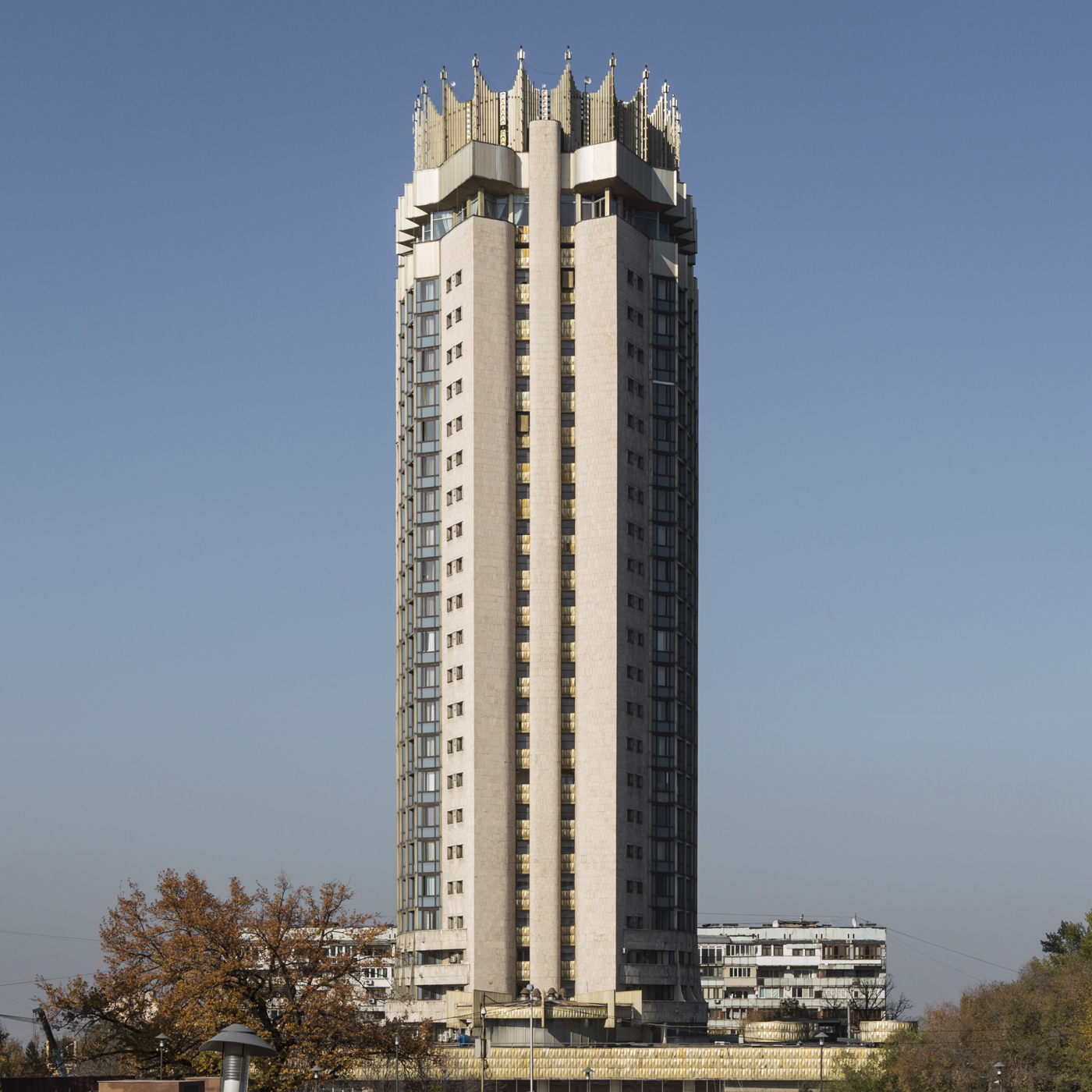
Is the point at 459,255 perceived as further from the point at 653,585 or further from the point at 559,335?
the point at 653,585

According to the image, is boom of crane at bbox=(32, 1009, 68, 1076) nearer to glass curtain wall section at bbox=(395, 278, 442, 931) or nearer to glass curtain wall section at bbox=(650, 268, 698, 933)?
glass curtain wall section at bbox=(395, 278, 442, 931)

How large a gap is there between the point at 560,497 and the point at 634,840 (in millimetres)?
26797

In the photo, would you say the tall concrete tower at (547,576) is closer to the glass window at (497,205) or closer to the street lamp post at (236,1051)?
the glass window at (497,205)

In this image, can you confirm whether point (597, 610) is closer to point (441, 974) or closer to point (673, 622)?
point (673, 622)

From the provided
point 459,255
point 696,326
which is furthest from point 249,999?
point 696,326

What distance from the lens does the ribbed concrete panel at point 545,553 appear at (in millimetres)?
121625

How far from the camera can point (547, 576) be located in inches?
4926

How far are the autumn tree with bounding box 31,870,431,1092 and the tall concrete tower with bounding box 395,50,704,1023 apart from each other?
4947 cm

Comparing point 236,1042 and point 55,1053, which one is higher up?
point 236,1042

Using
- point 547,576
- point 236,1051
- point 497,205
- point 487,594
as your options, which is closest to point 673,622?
point 547,576

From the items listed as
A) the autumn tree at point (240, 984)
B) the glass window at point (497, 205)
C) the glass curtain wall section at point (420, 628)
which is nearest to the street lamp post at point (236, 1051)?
the autumn tree at point (240, 984)

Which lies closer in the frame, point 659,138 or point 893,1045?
point 893,1045

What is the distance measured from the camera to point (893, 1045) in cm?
10425

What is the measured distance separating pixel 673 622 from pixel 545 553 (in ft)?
41.6
